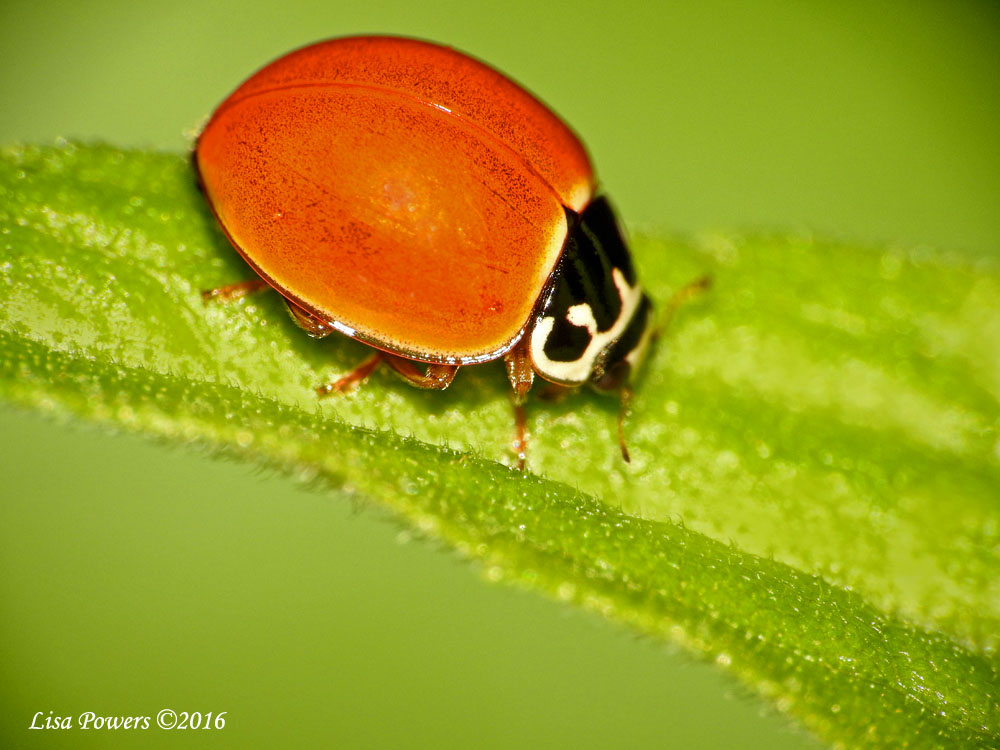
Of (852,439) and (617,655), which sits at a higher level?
(852,439)

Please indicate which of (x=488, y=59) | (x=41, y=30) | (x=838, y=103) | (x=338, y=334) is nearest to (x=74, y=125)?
(x=41, y=30)

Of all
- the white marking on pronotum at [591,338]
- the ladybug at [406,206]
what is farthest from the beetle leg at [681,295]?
the ladybug at [406,206]

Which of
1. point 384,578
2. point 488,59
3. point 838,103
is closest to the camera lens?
→ point 384,578

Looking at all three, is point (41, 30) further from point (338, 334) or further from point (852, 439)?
point (852, 439)

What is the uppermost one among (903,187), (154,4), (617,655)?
(903,187)

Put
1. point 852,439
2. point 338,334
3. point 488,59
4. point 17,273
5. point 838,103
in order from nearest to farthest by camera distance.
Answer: point 17,273 → point 338,334 → point 852,439 → point 488,59 → point 838,103

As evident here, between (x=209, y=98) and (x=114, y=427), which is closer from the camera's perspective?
(x=114, y=427)
